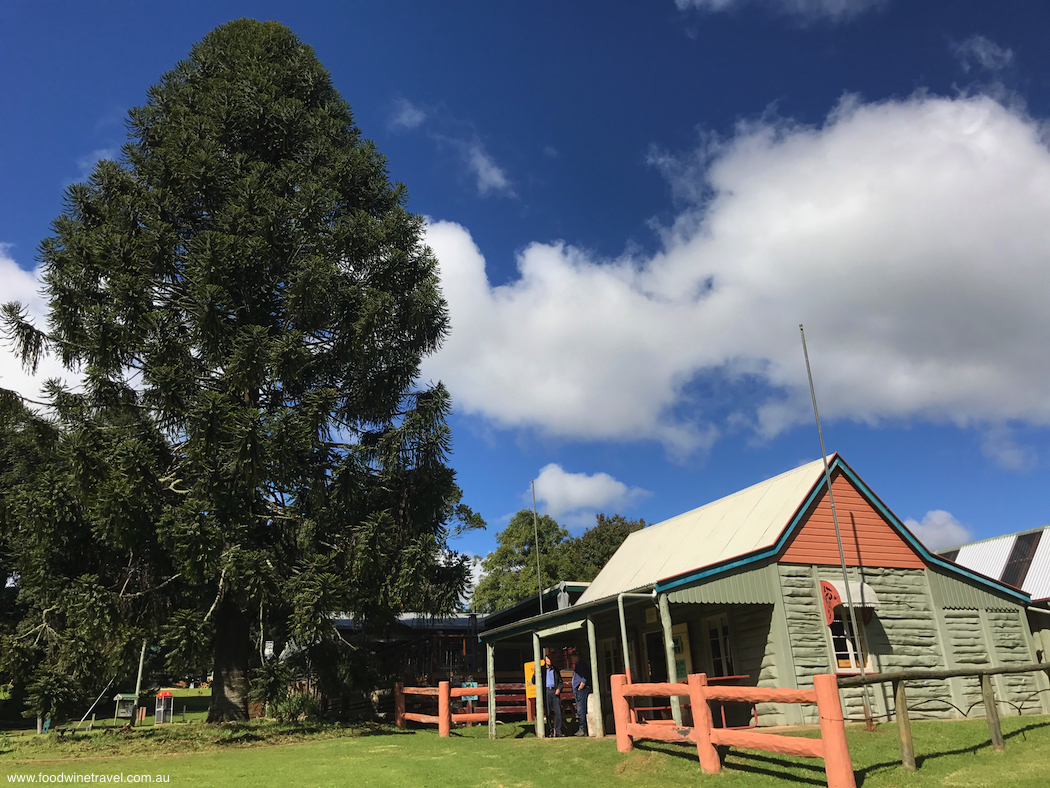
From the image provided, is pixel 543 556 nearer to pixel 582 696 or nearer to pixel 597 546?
pixel 597 546

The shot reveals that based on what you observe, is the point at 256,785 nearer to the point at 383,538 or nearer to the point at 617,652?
the point at 383,538

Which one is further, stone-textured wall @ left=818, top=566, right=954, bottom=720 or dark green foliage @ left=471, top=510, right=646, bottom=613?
dark green foliage @ left=471, top=510, right=646, bottom=613

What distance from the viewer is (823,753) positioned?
7523 millimetres

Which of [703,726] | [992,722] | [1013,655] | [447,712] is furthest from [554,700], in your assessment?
[1013,655]

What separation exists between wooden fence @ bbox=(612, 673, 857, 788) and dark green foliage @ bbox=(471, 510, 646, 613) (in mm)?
32918

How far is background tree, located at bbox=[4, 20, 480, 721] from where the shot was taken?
16.8 m

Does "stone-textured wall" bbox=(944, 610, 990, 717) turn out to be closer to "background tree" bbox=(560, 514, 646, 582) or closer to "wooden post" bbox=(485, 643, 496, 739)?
→ "wooden post" bbox=(485, 643, 496, 739)

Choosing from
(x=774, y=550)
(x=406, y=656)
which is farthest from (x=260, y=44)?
(x=774, y=550)

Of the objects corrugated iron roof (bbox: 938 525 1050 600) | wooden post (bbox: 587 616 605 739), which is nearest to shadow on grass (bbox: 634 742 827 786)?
wooden post (bbox: 587 616 605 739)

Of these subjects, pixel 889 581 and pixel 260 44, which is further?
pixel 260 44

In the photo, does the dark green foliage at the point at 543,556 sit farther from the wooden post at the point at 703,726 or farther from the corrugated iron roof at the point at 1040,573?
the wooden post at the point at 703,726

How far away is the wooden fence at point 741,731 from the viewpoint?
7.43 m

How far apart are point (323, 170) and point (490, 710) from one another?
54.2ft

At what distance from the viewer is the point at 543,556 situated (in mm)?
46375
